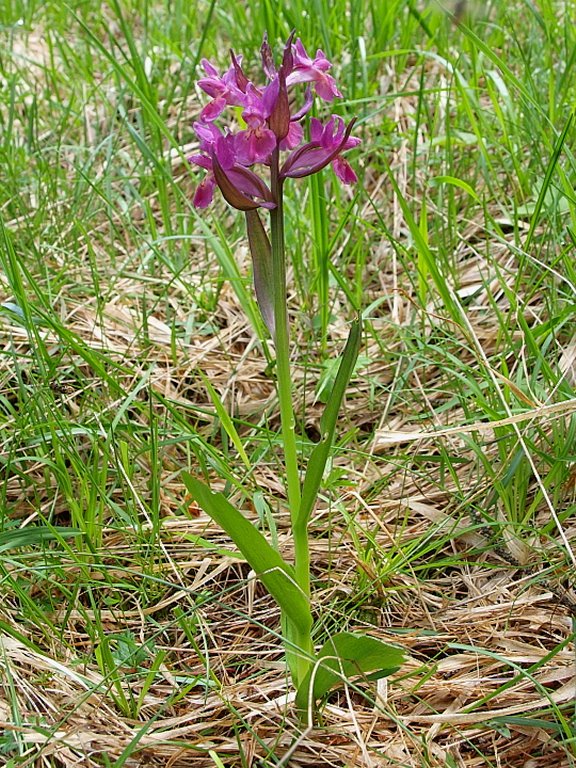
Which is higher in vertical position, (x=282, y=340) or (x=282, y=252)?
(x=282, y=252)

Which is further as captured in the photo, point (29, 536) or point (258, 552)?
point (29, 536)

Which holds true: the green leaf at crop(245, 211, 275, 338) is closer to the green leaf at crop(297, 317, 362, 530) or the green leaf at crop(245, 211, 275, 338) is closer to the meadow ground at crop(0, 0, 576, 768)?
the green leaf at crop(297, 317, 362, 530)

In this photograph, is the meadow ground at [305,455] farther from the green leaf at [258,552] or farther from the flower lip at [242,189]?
the flower lip at [242,189]

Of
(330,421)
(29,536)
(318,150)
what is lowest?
(29,536)

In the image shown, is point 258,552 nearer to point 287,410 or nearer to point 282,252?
point 287,410

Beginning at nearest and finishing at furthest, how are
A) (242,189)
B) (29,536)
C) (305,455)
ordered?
(242,189)
(29,536)
(305,455)

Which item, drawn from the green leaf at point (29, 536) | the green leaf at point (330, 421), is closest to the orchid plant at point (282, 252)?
the green leaf at point (330, 421)

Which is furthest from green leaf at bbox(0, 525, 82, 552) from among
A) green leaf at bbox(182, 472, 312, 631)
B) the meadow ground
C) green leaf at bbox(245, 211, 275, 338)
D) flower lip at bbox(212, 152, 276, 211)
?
flower lip at bbox(212, 152, 276, 211)

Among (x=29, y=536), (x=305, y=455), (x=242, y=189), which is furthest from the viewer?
(x=305, y=455)

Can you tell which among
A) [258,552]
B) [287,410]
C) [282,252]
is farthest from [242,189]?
[258,552]
